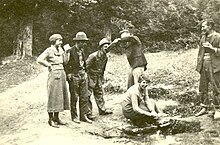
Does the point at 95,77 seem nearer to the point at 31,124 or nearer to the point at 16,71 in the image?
the point at 31,124

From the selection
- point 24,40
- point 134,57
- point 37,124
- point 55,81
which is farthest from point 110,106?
point 24,40

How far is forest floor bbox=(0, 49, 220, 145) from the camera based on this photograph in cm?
476

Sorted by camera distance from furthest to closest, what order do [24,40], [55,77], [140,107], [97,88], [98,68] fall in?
[24,40]
[97,88]
[98,68]
[140,107]
[55,77]

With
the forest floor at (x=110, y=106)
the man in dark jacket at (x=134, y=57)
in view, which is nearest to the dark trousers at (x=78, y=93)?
the forest floor at (x=110, y=106)

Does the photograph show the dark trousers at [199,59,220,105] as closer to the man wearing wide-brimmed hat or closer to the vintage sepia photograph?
the vintage sepia photograph

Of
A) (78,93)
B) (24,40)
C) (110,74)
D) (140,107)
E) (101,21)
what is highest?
(101,21)

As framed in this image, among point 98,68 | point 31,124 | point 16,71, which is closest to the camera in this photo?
point 31,124

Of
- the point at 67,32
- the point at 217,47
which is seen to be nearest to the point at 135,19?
the point at 67,32

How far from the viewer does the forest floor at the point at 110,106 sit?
4762 millimetres

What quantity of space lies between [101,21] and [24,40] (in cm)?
172

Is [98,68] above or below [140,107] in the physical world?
above

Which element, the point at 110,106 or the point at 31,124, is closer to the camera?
the point at 31,124

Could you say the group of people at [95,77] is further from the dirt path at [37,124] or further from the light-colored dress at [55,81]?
the dirt path at [37,124]

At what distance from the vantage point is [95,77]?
5.69m
